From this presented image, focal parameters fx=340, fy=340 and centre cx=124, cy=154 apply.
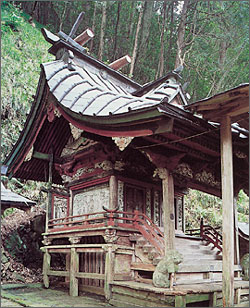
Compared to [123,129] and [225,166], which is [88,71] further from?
[225,166]

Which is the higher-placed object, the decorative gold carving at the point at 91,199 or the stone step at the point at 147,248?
the decorative gold carving at the point at 91,199

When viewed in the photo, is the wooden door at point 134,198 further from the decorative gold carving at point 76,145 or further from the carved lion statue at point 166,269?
the carved lion statue at point 166,269

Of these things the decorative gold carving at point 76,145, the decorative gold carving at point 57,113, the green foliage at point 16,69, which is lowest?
the decorative gold carving at point 76,145

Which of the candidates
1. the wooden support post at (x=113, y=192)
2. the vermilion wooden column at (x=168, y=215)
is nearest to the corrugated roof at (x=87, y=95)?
the vermilion wooden column at (x=168, y=215)

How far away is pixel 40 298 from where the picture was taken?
312 inches

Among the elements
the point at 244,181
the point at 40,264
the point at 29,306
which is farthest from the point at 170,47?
the point at 29,306

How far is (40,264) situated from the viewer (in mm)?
12008

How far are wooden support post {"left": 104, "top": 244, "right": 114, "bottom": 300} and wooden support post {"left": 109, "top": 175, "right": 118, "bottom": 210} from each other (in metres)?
1.17

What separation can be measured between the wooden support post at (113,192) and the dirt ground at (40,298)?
2.20 m

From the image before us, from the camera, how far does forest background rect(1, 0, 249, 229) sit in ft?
50.7

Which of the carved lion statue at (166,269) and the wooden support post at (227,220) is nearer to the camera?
the wooden support post at (227,220)

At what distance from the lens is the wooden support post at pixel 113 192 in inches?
333

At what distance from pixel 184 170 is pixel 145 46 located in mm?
15645

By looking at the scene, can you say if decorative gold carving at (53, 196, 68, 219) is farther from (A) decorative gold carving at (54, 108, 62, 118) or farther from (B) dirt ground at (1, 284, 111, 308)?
(A) decorative gold carving at (54, 108, 62, 118)
